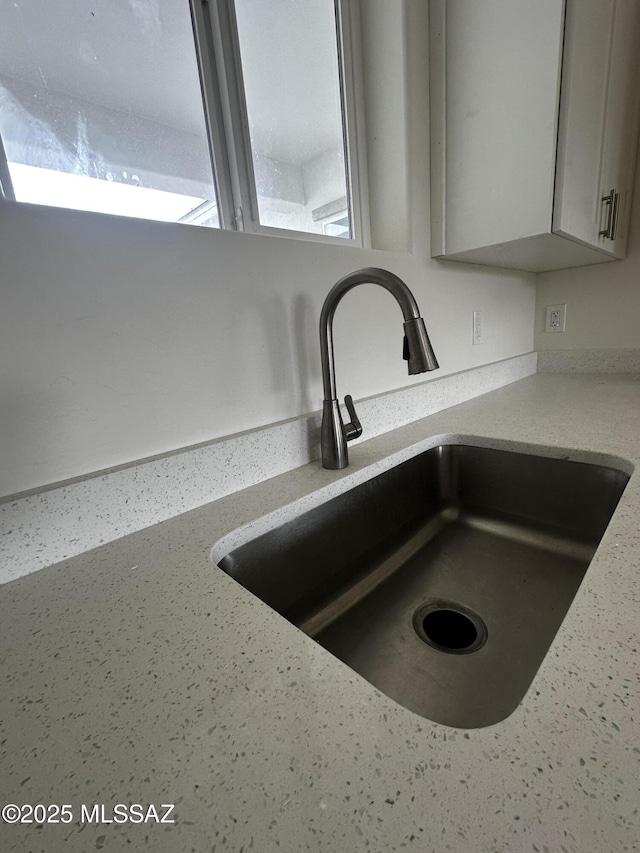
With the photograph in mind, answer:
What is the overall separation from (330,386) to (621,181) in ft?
4.60

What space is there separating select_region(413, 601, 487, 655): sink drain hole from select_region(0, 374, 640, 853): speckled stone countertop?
10.3 inches

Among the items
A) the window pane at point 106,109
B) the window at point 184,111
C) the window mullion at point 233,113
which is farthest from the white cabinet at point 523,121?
the window pane at point 106,109

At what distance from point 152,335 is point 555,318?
5.68 feet

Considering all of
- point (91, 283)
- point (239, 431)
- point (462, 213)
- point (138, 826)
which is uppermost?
point (462, 213)

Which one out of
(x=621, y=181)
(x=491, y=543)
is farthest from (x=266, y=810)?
(x=621, y=181)

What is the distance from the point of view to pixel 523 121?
0.91 metres

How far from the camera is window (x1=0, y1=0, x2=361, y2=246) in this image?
609 mm

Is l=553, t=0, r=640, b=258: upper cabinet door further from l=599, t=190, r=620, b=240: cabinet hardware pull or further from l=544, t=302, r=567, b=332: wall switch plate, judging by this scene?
l=544, t=302, r=567, b=332: wall switch plate

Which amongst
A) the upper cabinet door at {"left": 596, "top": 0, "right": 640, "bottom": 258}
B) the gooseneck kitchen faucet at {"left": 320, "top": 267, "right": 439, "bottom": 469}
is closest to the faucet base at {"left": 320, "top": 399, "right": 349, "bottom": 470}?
the gooseneck kitchen faucet at {"left": 320, "top": 267, "right": 439, "bottom": 469}

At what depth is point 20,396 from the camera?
48 centimetres

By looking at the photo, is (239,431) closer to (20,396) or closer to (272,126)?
(20,396)

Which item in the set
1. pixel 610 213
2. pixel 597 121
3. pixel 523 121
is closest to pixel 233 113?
pixel 523 121

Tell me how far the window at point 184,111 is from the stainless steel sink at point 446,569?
0.66 meters

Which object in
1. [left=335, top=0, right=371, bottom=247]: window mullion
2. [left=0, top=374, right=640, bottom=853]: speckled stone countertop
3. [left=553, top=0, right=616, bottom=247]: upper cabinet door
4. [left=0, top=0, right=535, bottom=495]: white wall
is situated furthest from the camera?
[left=335, top=0, right=371, bottom=247]: window mullion
